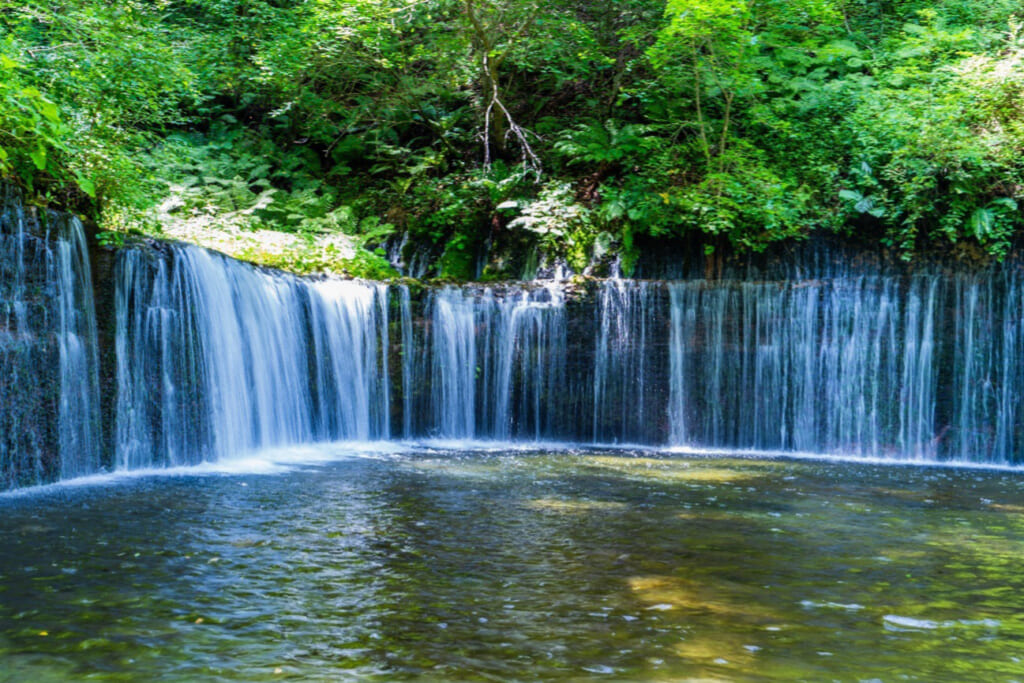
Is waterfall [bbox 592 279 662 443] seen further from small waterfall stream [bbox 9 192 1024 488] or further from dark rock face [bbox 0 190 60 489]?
dark rock face [bbox 0 190 60 489]

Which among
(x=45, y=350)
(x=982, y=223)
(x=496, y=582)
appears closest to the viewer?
(x=496, y=582)

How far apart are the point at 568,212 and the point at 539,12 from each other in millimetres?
4013

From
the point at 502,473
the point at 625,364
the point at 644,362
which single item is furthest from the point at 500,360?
the point at 502,473

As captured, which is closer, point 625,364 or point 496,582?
point 496,582

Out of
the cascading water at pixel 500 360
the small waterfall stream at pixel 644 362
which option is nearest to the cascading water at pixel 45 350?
the small waterfall stream at pixel 644 362

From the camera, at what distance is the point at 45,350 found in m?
8.32

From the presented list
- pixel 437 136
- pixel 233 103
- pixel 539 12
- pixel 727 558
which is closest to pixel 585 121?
pixel 539 12

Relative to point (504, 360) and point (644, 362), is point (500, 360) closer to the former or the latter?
Answer: point (504, 360)

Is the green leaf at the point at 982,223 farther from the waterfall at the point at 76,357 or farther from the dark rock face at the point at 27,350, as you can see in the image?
the dark rock face at the point at 27,350

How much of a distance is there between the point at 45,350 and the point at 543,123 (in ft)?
37.4

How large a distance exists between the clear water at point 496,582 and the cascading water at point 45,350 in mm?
566

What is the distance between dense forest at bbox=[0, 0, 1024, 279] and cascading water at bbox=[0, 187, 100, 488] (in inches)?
31.3

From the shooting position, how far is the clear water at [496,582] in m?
3.88

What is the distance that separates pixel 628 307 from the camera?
1353 cm
